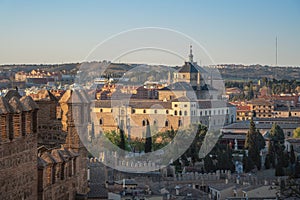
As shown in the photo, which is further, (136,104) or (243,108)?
(243,108)

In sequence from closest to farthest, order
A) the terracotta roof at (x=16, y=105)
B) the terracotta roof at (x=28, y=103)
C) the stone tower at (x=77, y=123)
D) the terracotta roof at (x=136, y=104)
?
the terracotta roof at (x=16, y=105) → the terracotta roof at (x=28, y=103) → the stone tower at (x=77, y=123) → the terracotta roof at (x=136, y=104)


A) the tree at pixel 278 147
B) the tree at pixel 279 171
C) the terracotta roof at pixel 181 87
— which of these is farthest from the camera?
the terracotta roof at pixel 181 87

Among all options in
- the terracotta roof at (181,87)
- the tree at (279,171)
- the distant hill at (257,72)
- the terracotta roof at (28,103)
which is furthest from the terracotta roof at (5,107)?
the distant hill at (257,72)

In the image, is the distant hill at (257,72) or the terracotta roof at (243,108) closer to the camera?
the terracotta roof at (243,108)

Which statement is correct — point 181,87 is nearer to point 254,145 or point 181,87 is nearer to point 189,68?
point 189,68

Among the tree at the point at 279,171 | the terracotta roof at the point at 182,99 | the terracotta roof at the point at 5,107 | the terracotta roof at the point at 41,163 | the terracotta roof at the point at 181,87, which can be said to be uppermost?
the terracotta roof at the point at 181,87

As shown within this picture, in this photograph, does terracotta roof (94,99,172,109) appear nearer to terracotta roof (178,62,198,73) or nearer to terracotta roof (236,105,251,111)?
terracotta roof (178,62,198,73)

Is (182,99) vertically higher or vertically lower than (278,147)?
higher

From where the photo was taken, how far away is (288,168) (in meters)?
16.8

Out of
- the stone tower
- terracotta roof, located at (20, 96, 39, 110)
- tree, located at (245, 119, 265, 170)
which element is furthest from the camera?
tree, located at (245, 119, 265, 170)

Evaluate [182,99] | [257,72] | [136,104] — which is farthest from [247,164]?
[257,72]

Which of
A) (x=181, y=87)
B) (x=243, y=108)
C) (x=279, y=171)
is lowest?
(x=279, y=171)

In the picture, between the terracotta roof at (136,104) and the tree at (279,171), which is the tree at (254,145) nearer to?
the tree at (279,171)

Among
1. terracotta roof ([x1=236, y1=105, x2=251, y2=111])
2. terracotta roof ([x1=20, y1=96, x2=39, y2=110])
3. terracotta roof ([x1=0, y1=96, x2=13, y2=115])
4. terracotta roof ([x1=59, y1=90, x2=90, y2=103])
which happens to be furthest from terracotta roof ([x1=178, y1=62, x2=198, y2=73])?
terracotta roof ([x1=0, y1=96, x2=13, y2=115])
